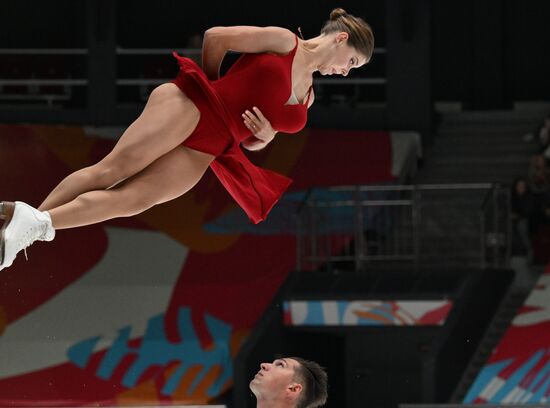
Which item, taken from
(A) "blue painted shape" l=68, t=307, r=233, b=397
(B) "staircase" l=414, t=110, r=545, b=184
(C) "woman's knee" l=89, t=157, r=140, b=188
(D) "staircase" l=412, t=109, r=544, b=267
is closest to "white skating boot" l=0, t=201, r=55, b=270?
(C) "woman's knee" l=89, t=157, r=140, b=188

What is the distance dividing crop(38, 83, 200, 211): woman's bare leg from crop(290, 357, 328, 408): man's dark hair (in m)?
1.07

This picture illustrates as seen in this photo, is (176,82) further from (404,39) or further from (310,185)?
(404,39)

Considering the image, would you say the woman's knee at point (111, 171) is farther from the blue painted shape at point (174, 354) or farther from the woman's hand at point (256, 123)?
the blue painted shape at point (174, 354)

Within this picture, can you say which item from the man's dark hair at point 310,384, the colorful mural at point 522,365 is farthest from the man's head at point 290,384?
the colorful mural at point 522,365

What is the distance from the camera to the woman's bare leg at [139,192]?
5.25m

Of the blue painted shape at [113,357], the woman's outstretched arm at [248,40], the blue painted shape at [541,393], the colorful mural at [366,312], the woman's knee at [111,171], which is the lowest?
the blue painted shape at [541,393]

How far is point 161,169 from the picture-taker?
5543mm

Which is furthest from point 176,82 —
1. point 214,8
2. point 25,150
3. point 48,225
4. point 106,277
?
point 214,8

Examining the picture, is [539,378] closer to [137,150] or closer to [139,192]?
[139,192]

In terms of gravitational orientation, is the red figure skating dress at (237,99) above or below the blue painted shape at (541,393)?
above

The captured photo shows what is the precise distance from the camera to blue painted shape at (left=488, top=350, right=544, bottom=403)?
38.8 feet

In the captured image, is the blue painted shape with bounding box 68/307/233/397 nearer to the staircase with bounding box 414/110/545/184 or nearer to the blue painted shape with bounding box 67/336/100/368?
the blue painted shape with bounding box 67/336/100/368

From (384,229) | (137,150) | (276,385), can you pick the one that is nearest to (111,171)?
(137,150)

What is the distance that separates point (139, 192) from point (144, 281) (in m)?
8.18
